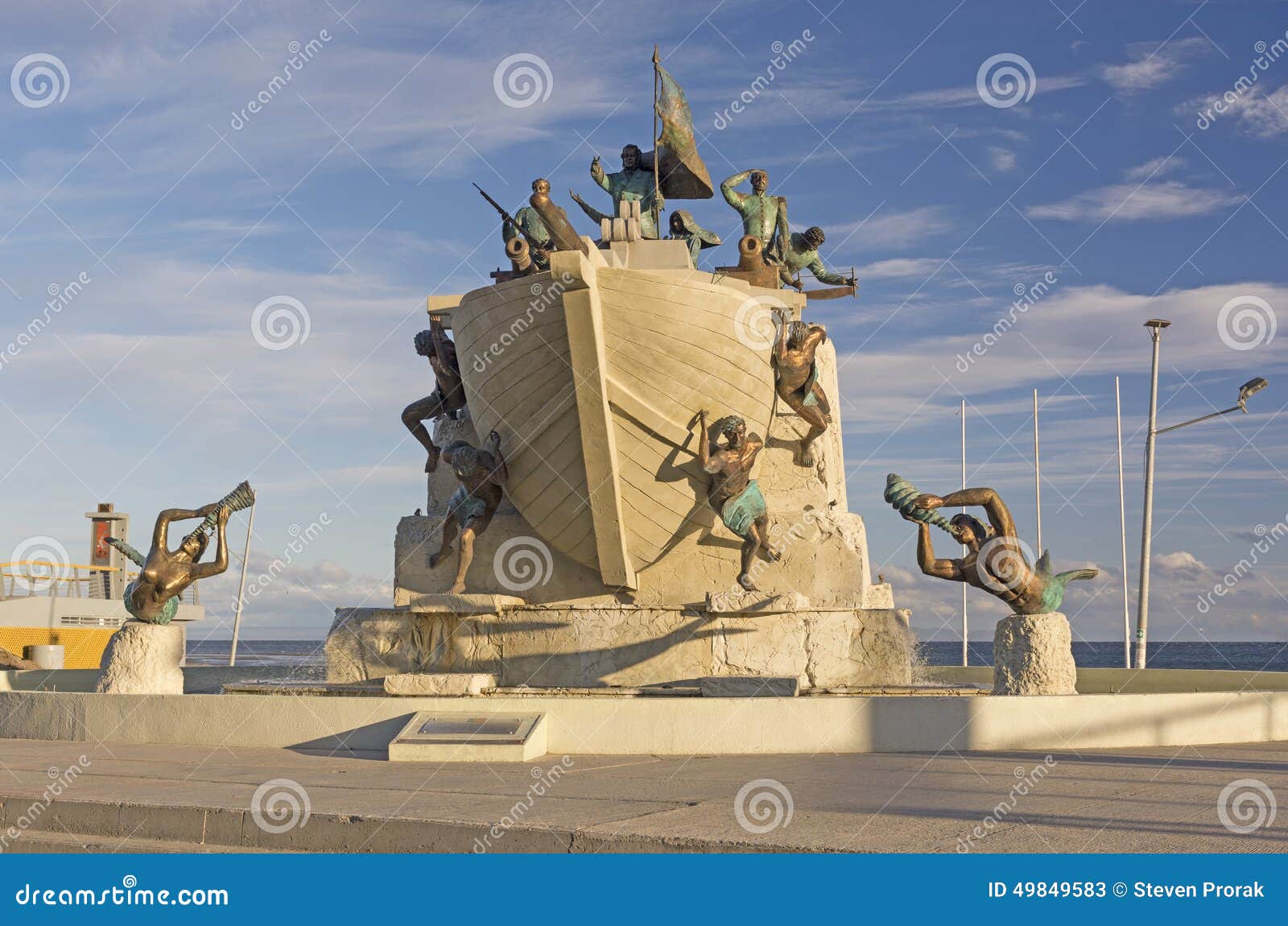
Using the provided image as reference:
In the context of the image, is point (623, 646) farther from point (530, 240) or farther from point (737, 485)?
point (530, 240)

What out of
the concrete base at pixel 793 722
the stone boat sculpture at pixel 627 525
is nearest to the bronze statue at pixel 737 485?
the stone boat sculpture at pixel 627 525

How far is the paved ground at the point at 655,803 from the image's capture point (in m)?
6.13

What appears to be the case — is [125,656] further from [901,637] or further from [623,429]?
[901,637]

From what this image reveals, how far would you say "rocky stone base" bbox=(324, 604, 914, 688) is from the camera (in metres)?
13.1

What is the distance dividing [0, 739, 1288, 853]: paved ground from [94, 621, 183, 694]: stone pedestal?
246 centimetres

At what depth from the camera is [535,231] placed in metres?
15.9

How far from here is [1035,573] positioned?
11656 mm

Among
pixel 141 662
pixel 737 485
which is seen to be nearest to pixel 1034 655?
pixel 737 485

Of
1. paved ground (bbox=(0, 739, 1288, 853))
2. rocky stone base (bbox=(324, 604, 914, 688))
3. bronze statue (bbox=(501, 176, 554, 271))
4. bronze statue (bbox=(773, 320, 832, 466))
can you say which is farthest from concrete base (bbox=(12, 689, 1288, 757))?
bronze statue (bbox=(501, 176, 554, 271))

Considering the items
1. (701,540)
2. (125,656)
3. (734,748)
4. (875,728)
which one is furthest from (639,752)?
(125,656)

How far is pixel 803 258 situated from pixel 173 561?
27.7ft

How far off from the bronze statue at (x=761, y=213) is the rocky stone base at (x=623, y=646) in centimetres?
519

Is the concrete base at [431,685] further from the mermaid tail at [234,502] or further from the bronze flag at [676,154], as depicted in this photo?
the bronze flag at [676,154]

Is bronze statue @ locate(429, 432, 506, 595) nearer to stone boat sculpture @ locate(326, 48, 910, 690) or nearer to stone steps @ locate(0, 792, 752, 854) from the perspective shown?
stone boat sculpture @ locate(326, 48, 910, 690)
